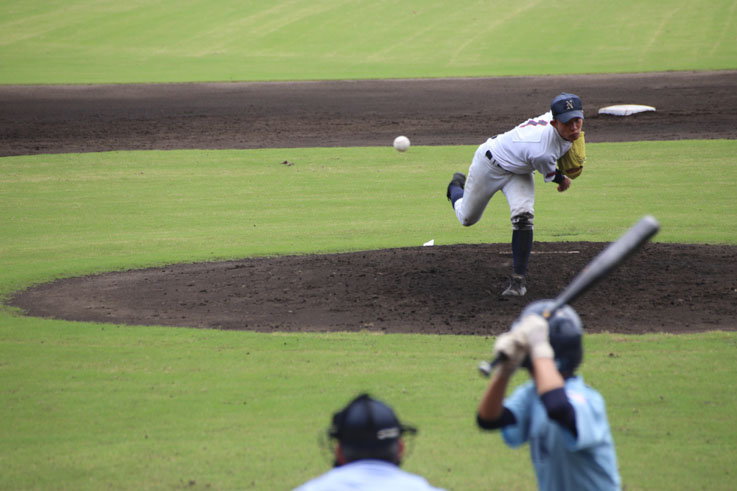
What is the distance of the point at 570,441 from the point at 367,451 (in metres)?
0.82

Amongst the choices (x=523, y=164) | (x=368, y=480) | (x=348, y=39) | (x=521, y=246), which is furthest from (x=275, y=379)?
(x=348, y=39)

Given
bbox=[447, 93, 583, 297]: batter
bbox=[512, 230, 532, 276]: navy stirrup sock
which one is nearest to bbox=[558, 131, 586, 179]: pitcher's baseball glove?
bbox=[447, 93, 583, 297]: batter

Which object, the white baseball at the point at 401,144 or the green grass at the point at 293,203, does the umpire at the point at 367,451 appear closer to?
the green grass at the point at 293,203

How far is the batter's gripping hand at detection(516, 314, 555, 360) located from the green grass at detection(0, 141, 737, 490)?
2.55 meters

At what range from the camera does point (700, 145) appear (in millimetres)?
20641

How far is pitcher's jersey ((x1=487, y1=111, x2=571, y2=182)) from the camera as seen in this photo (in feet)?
30.4

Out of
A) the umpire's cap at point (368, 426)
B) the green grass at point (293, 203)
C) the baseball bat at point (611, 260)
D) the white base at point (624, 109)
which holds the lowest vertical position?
the green grass at point (293, 203)

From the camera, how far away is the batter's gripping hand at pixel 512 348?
2.90m

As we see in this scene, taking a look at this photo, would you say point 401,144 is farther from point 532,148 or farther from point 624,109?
point 532,148

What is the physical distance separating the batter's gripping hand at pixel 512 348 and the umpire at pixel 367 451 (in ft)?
1.44

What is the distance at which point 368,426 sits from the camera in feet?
8.95

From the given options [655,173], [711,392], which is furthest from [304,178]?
[711,392]

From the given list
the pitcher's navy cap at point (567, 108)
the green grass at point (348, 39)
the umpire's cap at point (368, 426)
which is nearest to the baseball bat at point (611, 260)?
the umpire's cap at point (368, 426)

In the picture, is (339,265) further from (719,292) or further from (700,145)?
(700,145)
